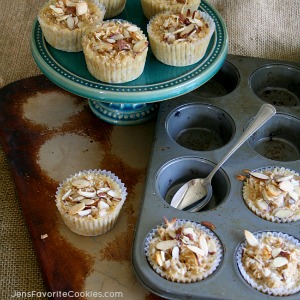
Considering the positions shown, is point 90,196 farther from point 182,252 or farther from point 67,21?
point 67,21

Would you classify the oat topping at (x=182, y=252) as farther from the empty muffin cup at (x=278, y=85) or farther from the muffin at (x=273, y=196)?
the empty muffin cup at (x=278, y=85)

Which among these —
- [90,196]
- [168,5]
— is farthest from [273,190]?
[168,5]

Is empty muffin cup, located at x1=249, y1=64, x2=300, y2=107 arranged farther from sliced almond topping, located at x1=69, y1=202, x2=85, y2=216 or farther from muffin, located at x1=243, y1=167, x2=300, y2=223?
sliced almond topping, located at x1=69, y1=202, x2=85, y2=216

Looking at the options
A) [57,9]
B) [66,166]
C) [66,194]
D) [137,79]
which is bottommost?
[66,166]

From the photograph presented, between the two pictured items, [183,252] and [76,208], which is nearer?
[183,252]

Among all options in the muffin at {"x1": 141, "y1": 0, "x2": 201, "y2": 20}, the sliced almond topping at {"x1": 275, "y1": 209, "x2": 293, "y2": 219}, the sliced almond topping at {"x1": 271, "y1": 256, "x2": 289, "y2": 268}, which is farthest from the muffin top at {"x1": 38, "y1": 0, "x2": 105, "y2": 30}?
the sliced almond topping at {"x1": 271, "y1": 256, "x2": 289, "y2": 268}

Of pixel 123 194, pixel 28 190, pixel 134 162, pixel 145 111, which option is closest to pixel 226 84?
pixel 145 111
